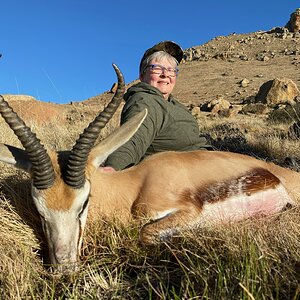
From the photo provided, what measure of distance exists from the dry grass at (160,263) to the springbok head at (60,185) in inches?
7.4

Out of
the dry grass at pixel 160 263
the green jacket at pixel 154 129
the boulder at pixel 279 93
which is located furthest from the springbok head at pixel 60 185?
the boulder at pixel 279 93

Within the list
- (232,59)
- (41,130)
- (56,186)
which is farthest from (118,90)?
(232,59)

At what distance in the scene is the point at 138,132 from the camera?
5.00 metres

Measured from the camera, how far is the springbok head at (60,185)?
332 cm

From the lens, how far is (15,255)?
11.0 ft

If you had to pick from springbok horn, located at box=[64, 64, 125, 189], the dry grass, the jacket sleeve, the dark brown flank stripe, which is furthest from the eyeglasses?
the dry grass

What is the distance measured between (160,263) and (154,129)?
241 cm

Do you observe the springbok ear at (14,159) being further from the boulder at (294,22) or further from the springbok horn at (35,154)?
the boulder at (294,22)

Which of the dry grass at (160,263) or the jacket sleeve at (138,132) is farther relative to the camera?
the jacket sleeve at (138,132)

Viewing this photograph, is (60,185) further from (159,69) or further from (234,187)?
(159,69)

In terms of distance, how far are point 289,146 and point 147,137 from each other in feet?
16.3

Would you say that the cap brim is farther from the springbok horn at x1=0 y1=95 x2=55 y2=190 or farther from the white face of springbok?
the white face of springbok

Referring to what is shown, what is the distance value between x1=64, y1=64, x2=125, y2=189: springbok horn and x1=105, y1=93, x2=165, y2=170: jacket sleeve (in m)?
1.14

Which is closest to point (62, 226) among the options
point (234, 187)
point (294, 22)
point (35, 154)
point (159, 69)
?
point (35, 154)
